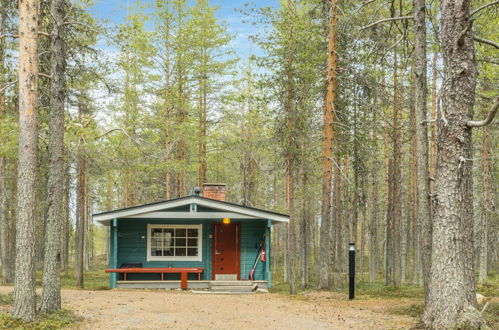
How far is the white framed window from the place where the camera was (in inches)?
670

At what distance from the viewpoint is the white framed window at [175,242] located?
17.0 meters

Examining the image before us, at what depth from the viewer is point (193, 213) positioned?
15.6 meters

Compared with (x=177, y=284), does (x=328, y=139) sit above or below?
above

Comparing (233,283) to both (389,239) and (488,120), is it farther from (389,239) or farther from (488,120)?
(488,120)

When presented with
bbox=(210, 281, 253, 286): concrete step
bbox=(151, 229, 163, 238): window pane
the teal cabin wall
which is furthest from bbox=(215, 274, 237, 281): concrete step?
bbox=(151, 229, 163, 238): window pane

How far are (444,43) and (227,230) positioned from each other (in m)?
11.2

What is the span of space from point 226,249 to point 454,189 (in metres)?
10.9

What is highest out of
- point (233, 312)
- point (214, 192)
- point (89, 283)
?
point (214, 192)

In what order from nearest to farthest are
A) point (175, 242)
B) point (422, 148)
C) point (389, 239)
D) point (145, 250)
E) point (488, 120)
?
point (488, 120), point (422, 148), point (145, 250), point (175, 242), point (389, 239)

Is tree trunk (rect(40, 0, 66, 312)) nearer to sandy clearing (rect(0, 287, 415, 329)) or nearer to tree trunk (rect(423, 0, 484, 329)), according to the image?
sandy clearing (rect(0, 287, 415, 329))

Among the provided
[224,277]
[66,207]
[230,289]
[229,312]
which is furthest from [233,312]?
[66,207]

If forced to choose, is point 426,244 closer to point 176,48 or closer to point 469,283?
point 469,283

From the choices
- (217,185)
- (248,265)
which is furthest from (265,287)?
(217,185)

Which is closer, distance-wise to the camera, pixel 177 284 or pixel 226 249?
pixel 177 284
